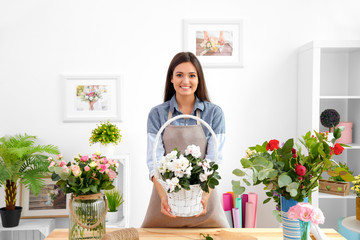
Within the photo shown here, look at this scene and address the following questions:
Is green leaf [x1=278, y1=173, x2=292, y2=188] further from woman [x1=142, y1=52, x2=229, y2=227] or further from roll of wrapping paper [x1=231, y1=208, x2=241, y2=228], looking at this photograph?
roll of wrapping paper [x1=231, y1=208, x2=241, y2=228]

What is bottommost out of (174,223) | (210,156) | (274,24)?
(174,223)

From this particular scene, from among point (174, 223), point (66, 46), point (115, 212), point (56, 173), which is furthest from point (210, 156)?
point (66, 46)

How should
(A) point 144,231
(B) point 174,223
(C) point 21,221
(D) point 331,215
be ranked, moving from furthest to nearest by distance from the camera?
(D) point 331,215 → (C) point 21,221 → (B) point 174,223 → (A) point 144,231

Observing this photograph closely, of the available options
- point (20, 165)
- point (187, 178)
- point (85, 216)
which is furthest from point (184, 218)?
point (20, 165)

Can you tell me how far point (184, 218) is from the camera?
→ 6.15 ft

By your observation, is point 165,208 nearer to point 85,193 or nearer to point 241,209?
point 85,193

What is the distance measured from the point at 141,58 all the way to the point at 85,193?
2.09 meters

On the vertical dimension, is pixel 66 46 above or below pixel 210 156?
above

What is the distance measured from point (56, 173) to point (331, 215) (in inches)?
113

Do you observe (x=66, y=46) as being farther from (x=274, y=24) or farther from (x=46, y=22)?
(x=274, y=24)

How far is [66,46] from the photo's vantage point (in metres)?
3.23

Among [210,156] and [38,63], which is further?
[38,63]

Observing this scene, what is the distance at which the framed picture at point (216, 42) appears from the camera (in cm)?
324

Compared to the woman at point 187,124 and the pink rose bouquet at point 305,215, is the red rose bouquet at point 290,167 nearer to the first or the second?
the pink rose bouquet at point 305,215
